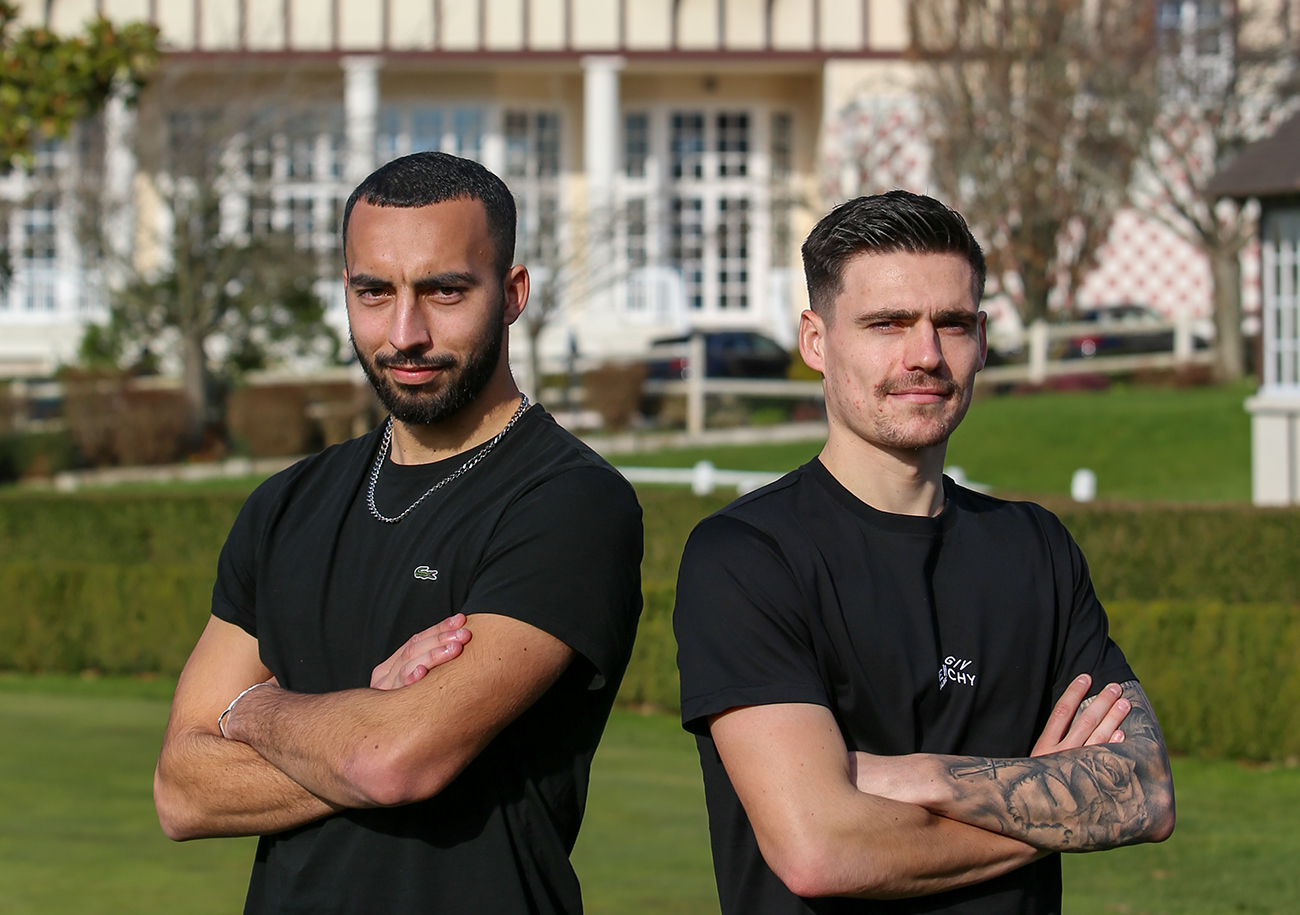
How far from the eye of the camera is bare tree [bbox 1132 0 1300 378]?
2289 cm

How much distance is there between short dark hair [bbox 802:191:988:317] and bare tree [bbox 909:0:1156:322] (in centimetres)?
2134

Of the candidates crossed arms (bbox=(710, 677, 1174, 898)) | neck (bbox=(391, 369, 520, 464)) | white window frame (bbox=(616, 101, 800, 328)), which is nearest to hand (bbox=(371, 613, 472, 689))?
neck (bbox=(391, 369, 520, 464))

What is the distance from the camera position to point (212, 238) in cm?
2362

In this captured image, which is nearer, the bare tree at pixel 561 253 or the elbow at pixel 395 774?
the elbow at pixel 395 774

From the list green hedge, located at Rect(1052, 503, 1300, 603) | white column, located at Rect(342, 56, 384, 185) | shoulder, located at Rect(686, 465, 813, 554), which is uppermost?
white column, located at Rect(342, 56, 384, 185)

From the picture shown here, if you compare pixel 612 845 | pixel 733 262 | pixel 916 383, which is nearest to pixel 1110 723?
pixel 916 383

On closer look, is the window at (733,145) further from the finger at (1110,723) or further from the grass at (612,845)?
the finger at (1110,723)

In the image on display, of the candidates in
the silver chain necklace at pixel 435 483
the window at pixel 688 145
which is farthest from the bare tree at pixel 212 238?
the silver chain necklace at pixel 435 483

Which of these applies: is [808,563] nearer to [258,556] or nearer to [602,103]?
[258,556]

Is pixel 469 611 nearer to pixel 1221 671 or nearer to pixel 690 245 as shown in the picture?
pixel 1221 671

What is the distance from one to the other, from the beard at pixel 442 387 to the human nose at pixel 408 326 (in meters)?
0.03

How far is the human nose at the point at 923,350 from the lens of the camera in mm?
2627

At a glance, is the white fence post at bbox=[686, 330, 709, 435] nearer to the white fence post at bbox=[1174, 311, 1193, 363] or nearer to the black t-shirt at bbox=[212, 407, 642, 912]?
the white fence post at bbox=[1174, 311, 1193, 363]

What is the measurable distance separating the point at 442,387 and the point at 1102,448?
17001 millimetres
